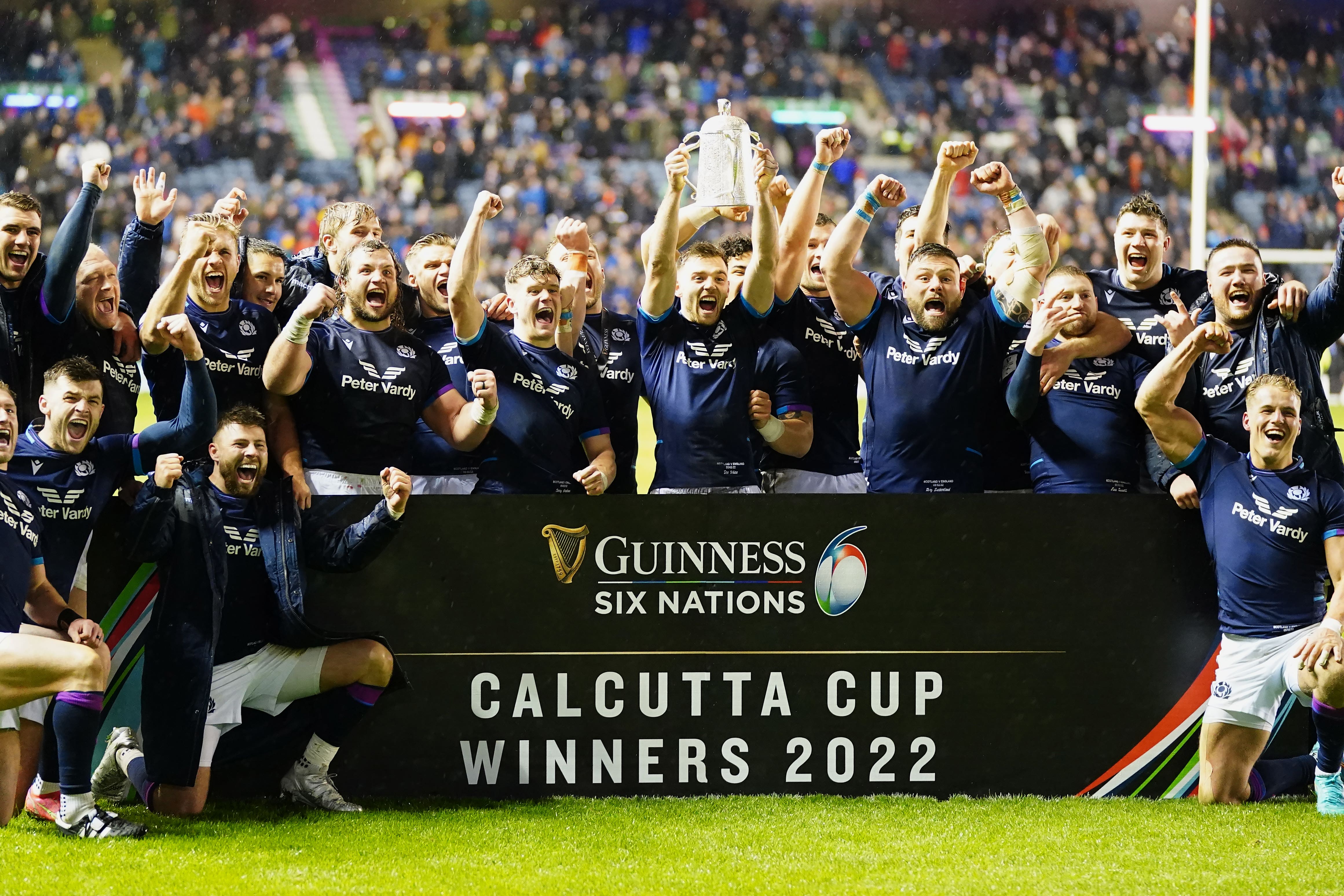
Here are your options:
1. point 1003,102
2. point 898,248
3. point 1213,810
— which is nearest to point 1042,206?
point 1003,102

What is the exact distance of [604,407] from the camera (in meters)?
6.44

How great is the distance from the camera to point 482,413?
5887mm

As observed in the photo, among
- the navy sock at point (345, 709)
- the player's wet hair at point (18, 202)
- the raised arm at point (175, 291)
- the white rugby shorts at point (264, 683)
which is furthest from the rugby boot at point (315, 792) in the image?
the player's wet hair at point (18, 202)

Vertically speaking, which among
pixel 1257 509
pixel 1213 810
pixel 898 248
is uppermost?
pixel 898 248

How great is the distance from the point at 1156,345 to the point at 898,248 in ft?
4.39

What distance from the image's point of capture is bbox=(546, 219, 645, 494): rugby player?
6.50m

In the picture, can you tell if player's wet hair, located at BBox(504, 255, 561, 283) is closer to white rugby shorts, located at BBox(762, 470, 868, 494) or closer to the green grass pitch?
white rugby shorts, located at BBox(762, 470, 868, 494)

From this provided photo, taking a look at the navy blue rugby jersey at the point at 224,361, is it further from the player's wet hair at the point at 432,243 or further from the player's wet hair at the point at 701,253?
the player's wet hair at the point at 701,253

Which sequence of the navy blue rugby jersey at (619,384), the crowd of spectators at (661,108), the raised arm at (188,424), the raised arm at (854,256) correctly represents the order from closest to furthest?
the raised arm at (188,424)
the raised arm at (854,256)
the navy blue rugby jersey at (619,384)
the crowd of spectators at (661,108)

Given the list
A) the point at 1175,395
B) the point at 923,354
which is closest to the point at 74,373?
the point at 923,354

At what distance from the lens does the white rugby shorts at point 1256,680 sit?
5.69m

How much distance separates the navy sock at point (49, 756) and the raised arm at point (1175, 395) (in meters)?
4.55

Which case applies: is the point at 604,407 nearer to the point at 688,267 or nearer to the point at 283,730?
the point at 688,267

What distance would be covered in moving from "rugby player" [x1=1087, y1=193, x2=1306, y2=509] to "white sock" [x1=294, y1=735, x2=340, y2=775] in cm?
375
